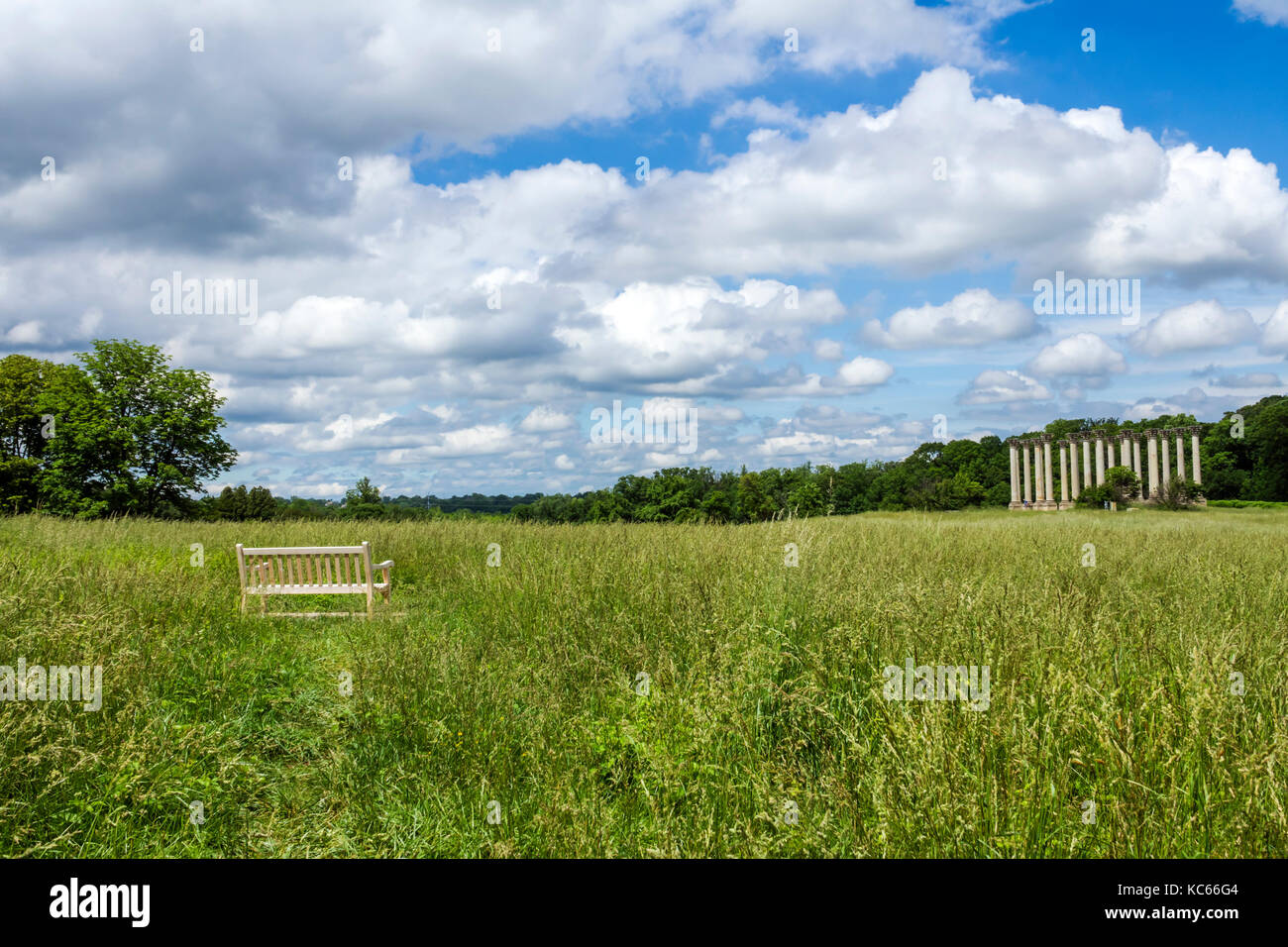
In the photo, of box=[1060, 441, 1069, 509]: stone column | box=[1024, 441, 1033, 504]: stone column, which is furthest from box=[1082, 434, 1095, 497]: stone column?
box=[1024, 441, 1033, 504]: stone column

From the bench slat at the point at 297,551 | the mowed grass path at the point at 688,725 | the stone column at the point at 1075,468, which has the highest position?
the stone column at the point at 1075,468

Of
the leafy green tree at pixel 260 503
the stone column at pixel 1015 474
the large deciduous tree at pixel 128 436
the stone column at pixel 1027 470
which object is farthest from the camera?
the stone column at pixel 1027 470

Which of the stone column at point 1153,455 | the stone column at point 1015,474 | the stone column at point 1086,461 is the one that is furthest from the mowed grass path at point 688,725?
the stone column at point 1015,474

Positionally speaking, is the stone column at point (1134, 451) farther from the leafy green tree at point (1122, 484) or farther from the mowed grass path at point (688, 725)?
the mowed grass path at point (688, 725)

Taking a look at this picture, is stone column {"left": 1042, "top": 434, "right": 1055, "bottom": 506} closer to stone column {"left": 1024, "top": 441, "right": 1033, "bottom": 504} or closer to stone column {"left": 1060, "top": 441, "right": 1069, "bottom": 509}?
stone column {"left": 1060, "top": 441, "right": 1069, "bottom": 509}

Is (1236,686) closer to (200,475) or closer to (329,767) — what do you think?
(329,767)

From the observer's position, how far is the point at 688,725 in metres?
3.90

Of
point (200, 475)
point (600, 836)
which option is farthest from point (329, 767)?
point (200, 475)

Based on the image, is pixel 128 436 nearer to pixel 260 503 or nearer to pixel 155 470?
pixel 155 470

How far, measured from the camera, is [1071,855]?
8.42ft

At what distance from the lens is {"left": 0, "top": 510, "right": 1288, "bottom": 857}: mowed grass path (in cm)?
273

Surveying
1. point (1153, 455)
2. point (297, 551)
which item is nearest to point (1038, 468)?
point (1153, 455)

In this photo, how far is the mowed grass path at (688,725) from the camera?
2.73m
